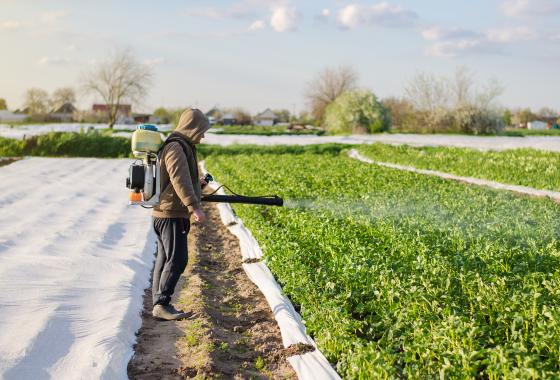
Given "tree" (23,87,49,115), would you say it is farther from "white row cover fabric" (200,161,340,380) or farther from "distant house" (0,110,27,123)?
"white row cover fabric" (200,161,340,380)

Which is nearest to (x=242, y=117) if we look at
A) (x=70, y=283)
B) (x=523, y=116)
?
(x=523, y=116)

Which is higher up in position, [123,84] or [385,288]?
[123,84]

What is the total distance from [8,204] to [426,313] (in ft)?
32.8

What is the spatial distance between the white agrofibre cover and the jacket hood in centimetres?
179

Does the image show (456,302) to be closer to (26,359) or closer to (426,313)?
(426,313)

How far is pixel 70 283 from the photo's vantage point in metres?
6.80

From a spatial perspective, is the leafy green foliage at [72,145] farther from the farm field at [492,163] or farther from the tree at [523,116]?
the tree at [523,116]

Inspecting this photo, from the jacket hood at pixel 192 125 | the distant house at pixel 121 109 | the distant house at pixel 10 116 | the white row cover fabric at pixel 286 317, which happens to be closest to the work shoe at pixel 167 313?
the white row cover fabric at pixel 286 317

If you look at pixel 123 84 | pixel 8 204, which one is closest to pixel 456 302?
pixel 8 204

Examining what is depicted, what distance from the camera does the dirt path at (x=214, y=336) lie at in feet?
15.8

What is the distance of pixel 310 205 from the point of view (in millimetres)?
10078

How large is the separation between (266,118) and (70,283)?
8917cm

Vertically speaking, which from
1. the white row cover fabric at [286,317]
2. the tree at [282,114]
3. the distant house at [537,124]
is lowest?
the white row cover fabric at [286,317]

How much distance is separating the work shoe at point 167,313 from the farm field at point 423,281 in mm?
1070
